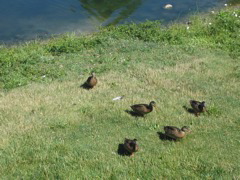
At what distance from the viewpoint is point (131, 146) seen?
7.01 m

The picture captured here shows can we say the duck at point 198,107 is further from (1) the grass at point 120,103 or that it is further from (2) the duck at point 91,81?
(2) the duck at point 91,81

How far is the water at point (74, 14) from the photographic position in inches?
665

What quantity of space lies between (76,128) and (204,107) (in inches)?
Answer: 113

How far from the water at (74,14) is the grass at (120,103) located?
166 centimetres

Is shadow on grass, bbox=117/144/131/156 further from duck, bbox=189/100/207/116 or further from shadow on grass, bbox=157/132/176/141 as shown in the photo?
duck, bbox=189/100/207/116

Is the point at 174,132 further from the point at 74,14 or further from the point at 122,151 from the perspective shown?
the point at 74,14

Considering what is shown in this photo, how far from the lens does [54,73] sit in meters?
11.7

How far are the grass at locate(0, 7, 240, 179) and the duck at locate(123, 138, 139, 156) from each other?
0.15 meters

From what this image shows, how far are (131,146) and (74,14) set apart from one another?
41.1ft

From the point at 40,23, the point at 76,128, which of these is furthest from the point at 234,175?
the point at 40,23

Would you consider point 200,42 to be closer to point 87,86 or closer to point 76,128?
point 87,86

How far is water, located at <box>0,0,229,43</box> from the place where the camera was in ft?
55.4

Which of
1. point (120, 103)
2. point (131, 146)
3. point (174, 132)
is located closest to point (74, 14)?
point (120, 103)

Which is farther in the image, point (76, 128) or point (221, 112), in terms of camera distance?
point (221, 112)
